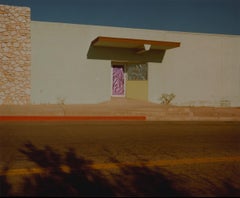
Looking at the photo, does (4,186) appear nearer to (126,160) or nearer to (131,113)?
(126,160)

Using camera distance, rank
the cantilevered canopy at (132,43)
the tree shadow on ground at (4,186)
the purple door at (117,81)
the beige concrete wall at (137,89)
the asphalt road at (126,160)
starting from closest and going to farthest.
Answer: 1. the tree shadow on ground at (4,186)
2. the asphalt road at (126,160)
3. the cantilevered canopy at (132,43)
4. the beige concrete wall at (137,89)
5. the purple door at (117,81)

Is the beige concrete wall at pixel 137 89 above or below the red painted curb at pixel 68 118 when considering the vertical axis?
above

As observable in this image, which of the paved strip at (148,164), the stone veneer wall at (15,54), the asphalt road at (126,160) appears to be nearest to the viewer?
the asphalt road at (126,160)

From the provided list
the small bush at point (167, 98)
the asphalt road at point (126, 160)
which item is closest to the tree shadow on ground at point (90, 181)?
the asphalt road at point (126, 160)

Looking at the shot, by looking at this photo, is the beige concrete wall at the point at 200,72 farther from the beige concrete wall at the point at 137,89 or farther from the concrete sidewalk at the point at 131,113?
the concrete sidewalk at the point at 131,113

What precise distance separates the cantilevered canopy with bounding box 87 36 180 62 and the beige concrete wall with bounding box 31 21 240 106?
0.36 meters

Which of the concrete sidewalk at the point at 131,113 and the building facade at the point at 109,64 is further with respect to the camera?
the building facade at the point at 109,64

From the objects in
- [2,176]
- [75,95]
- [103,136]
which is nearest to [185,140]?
[103,136]

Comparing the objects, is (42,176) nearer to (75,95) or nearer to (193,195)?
(193,195)

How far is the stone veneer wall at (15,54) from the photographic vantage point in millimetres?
17359

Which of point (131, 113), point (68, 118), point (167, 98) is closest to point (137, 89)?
point (167, 98)

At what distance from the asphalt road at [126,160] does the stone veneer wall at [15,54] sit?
8.06 m

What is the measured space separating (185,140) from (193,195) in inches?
187

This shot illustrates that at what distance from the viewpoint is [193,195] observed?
427 cm
